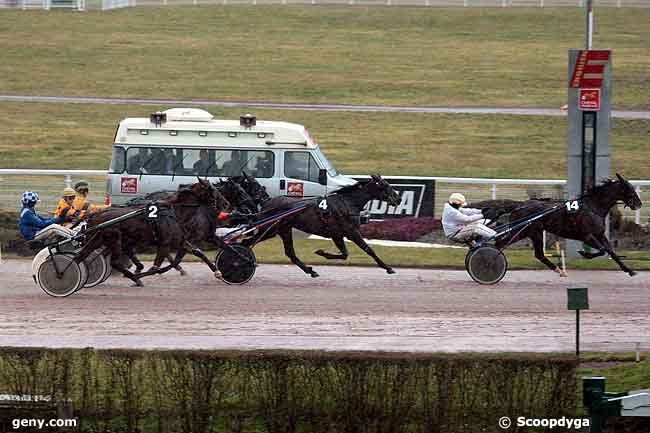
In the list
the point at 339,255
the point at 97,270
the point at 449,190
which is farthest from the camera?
the point at 449,190

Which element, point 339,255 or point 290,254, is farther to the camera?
point 339,255

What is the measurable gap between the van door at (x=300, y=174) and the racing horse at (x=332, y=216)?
323cm

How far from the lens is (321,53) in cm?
4428

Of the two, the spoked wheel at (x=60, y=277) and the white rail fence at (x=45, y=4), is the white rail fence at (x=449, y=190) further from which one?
the white rail fence at (x=45, y=4)

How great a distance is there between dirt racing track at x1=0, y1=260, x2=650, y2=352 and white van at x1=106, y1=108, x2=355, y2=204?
3.03 metres

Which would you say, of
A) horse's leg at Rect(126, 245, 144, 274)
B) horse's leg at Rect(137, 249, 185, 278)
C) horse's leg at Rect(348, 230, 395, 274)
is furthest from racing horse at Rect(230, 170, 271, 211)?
horse's leg at Rect(126, 245, 144, 274)

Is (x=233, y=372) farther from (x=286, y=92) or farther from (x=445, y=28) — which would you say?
(x=445, y=28)

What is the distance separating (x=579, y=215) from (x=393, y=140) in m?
16.0

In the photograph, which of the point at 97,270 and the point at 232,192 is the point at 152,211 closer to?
the point at 97,270

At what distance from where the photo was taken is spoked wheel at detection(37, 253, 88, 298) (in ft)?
51.3

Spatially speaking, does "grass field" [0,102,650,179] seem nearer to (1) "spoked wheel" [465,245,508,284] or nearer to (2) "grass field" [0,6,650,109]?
(2) "grass field" [0,6,650,109]

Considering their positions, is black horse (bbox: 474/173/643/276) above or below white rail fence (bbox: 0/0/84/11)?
below

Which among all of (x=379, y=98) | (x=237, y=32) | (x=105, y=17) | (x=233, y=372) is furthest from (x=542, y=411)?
(x=105, y=17)

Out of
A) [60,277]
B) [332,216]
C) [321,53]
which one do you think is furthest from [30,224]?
[321,53]
